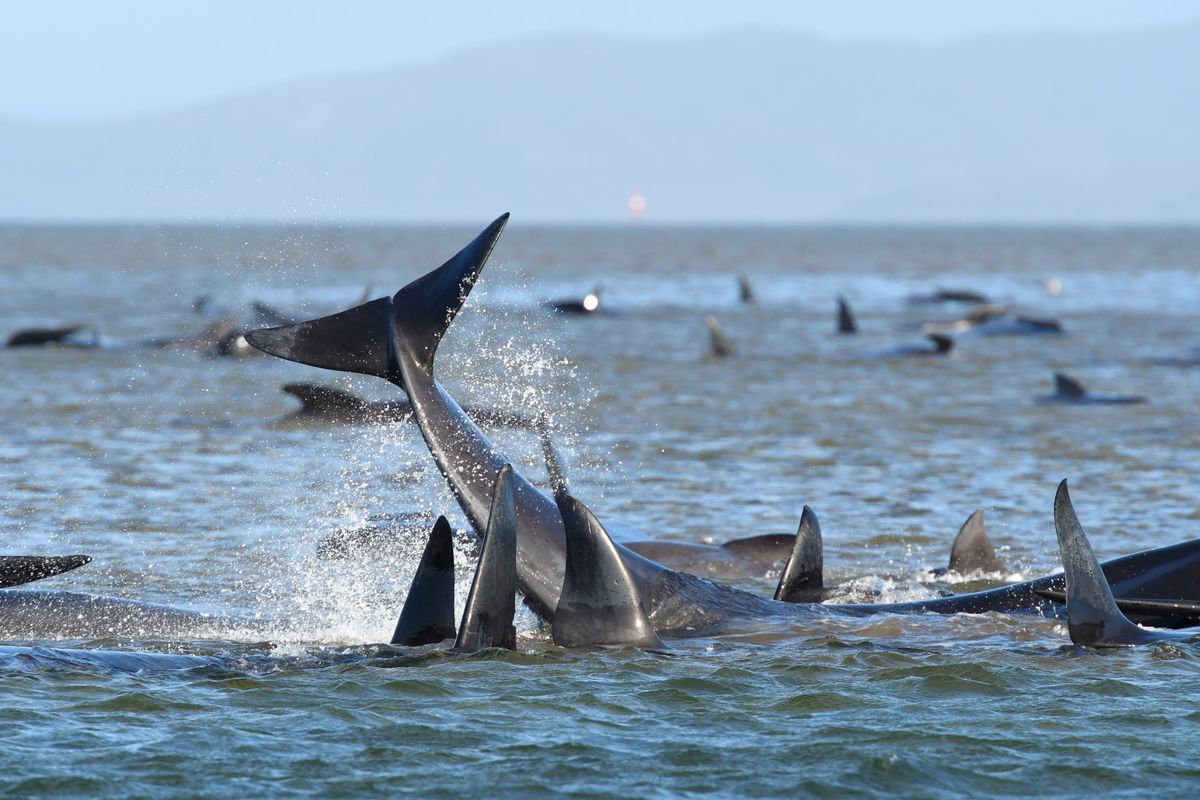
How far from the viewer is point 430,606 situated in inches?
342

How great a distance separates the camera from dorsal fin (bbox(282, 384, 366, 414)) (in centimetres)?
1881

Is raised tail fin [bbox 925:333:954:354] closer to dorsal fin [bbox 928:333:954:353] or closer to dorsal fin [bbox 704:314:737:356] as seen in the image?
dorsal fin [bbox 928:333:954:353]

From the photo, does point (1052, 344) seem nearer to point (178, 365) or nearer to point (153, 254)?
point (178, 365)

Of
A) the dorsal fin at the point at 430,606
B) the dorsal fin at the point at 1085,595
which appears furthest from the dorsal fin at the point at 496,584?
the dorsal fin at the point at 1085,595

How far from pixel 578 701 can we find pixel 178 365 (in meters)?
19.1

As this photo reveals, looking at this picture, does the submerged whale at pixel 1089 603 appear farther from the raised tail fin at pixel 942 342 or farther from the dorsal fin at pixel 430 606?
the raised tail fin at pixel 942 342

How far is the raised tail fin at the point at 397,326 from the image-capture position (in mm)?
9656

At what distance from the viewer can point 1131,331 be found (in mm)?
35594

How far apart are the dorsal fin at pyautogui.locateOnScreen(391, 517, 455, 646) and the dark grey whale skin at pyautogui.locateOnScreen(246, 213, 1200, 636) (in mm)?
564

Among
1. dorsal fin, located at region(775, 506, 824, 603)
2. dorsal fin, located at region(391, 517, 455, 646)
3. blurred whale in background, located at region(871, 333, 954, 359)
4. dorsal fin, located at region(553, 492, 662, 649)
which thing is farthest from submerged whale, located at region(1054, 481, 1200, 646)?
blurred whale in background, located at region(871, 333, 954, 359)

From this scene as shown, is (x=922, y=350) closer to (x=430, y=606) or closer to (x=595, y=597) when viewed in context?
(x=595, y=597)

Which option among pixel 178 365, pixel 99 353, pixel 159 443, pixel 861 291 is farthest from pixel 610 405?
pixel 861 291

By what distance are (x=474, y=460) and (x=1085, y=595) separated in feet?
10.4

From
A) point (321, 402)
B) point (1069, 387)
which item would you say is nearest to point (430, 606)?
point (321, 402)
